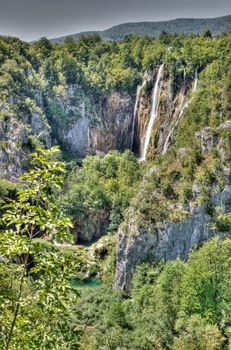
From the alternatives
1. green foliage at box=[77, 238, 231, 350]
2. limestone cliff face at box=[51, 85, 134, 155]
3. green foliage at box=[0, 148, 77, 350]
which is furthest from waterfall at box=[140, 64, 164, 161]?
green foliage at box=[0, 148, 77, 350]

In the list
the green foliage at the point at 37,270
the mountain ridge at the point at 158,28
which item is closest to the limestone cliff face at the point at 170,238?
the green foliage at the point at 37,270

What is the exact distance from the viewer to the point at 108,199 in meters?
60.3

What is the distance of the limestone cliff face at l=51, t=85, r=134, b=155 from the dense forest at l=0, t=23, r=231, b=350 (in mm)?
249

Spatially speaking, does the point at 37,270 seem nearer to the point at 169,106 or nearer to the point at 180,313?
the point at 180,313

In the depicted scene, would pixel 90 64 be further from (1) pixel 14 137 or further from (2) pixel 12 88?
(1) pixel 14 137

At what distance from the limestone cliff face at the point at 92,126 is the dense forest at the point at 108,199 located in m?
0.25

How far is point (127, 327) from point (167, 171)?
606 inches

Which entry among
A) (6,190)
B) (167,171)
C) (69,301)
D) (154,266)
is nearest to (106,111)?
(6,190)

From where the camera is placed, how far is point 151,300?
115 ft

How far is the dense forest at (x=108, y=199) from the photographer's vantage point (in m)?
8.02

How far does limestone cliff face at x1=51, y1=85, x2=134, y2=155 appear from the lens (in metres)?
79.8

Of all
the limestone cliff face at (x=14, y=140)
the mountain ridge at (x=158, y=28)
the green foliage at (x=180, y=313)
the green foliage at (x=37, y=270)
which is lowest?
the green foliage at (x=180, y=313)

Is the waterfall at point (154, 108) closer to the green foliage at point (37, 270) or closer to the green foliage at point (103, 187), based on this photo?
the green foliage at point (103, 187)

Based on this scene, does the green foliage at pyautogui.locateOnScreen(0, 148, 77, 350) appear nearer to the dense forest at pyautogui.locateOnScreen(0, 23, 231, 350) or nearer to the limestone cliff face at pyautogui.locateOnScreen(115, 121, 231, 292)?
the dense forest at pyautogui.locateOnScreen(0, 23, 231, 350)
